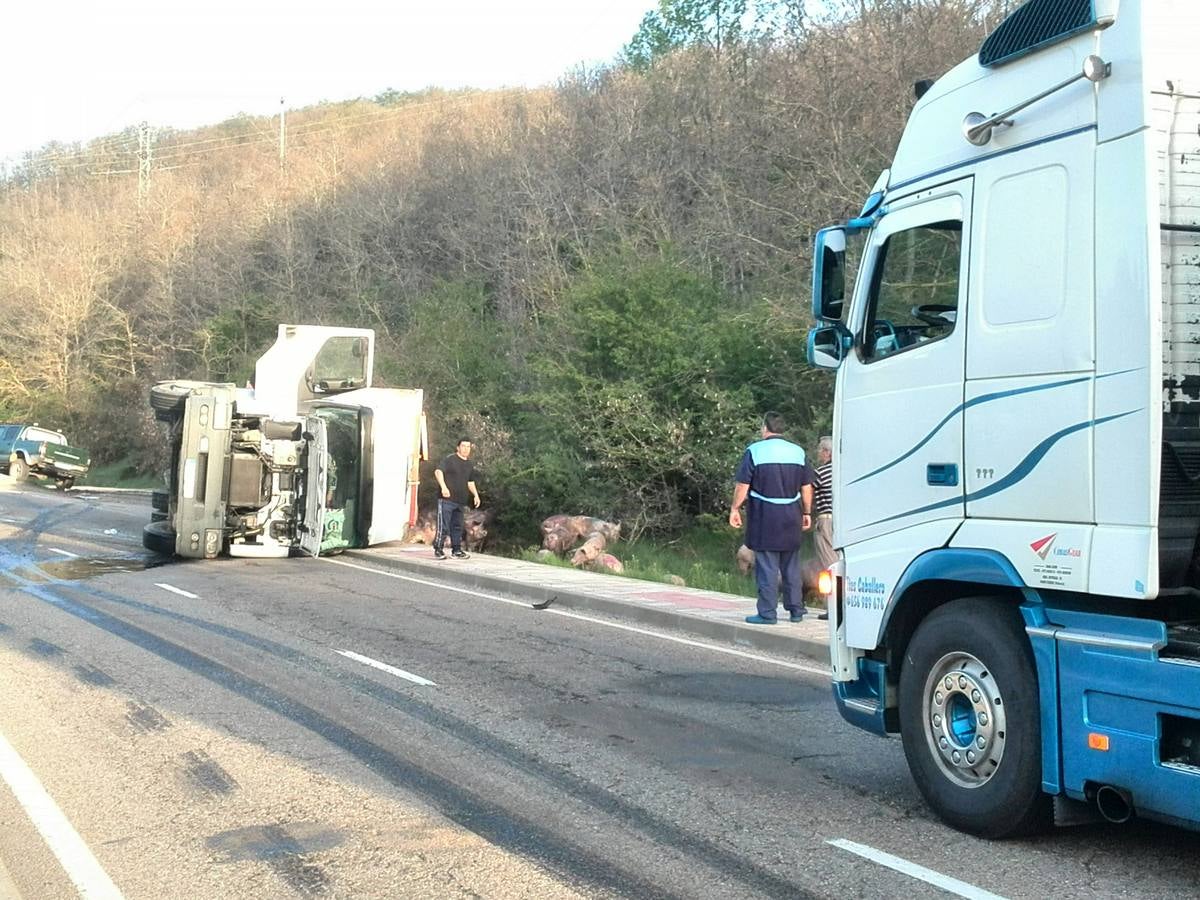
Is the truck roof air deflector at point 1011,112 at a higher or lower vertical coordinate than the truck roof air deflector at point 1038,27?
lower

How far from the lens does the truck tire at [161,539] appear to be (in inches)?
722

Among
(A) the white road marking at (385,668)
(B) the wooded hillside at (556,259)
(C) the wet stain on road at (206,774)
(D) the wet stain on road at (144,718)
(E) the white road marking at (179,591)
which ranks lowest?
(C) the wet stain on road at (206,774)

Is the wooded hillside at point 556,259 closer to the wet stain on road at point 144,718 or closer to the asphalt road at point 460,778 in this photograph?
the asphalt road at point 460,778

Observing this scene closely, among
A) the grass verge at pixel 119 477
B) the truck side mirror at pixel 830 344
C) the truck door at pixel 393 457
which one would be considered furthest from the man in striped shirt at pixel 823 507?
the grass verge at pixel 119 477

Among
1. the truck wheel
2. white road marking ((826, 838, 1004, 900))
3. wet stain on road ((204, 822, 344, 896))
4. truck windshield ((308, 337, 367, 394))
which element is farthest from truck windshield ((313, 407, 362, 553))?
white road marking ((826, 838, 1004, 900))

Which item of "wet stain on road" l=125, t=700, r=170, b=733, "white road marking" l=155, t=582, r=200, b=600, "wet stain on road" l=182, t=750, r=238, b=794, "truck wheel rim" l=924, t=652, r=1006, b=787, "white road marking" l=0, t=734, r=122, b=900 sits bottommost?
"white road marking" l=0, t=734, r=122, b=900

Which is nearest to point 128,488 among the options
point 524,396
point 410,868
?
point 524,396

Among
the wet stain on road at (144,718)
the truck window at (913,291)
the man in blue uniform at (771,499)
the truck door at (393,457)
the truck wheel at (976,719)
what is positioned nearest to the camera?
the truck wheel at (976,719)

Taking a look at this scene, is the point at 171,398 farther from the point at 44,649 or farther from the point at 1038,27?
the point at 1038,27

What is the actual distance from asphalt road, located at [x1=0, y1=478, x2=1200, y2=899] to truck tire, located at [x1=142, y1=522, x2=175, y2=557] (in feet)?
20.9

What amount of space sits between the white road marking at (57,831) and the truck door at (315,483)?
34.7 ft

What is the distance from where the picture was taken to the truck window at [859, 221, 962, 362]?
5.88 metres

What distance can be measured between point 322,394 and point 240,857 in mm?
14879

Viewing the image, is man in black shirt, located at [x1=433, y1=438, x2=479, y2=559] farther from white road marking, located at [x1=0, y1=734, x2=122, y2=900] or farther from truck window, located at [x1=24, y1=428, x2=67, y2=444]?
truck window, located at [x1=24, y1=428, x2=67, y2=444]
